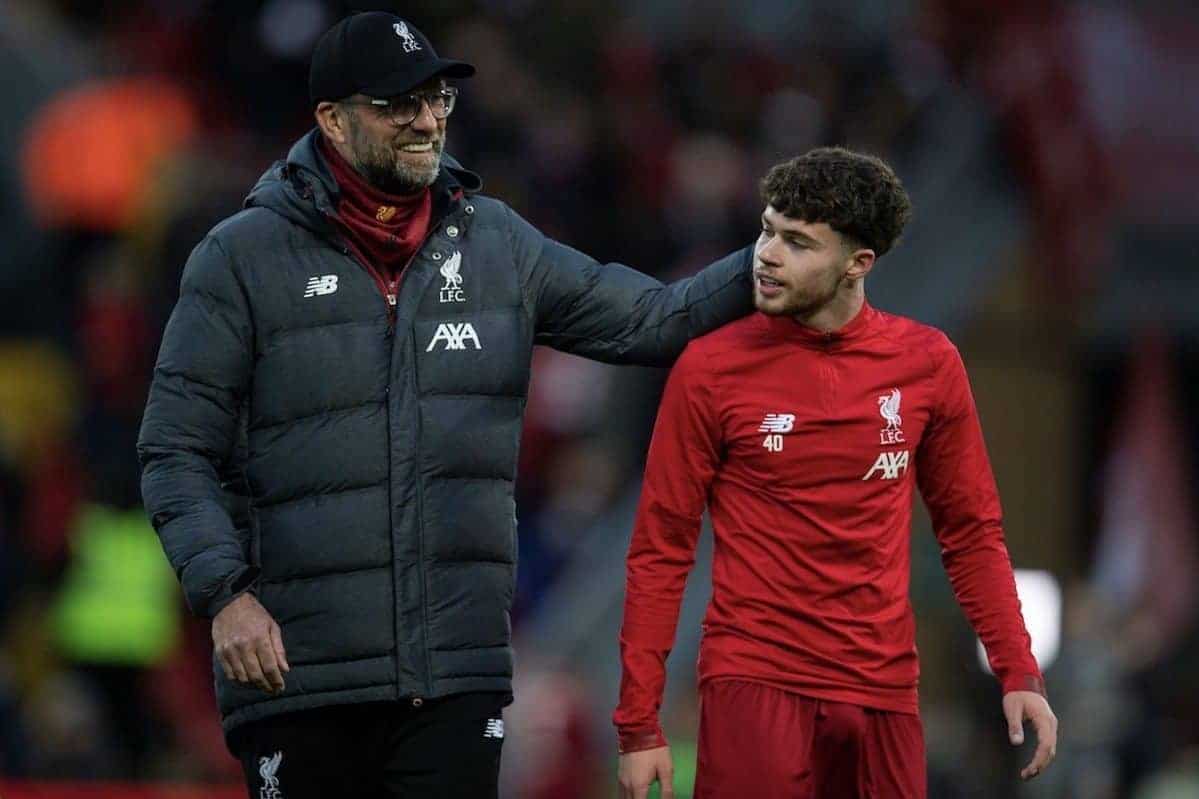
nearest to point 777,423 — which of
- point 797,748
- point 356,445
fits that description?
point 797,748

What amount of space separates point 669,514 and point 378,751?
838mm

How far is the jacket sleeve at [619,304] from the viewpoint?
613 cm

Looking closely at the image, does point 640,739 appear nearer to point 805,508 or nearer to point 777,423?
point 805,508

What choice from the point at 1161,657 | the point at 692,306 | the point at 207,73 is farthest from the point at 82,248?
the point at 692,306

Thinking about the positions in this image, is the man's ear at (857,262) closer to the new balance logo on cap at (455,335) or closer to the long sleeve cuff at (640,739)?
the new balance logo on cap at (455,335)

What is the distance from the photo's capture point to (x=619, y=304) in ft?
20.3

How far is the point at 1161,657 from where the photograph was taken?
45.1 feet

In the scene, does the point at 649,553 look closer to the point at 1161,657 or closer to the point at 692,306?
the point at 692,306

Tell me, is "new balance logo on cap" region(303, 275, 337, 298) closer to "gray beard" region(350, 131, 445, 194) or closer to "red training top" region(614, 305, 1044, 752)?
"gray beard" region(350, 131, 445, 194)

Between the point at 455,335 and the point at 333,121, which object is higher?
the point at 333,121

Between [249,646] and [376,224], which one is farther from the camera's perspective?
[376,224]

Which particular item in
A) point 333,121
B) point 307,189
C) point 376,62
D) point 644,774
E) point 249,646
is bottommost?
point 644,774

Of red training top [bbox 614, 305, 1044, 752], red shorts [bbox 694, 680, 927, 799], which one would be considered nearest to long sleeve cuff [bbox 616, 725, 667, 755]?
red training top [bbox 614, 305, 1044, 752]

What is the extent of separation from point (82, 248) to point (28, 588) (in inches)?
99.4
